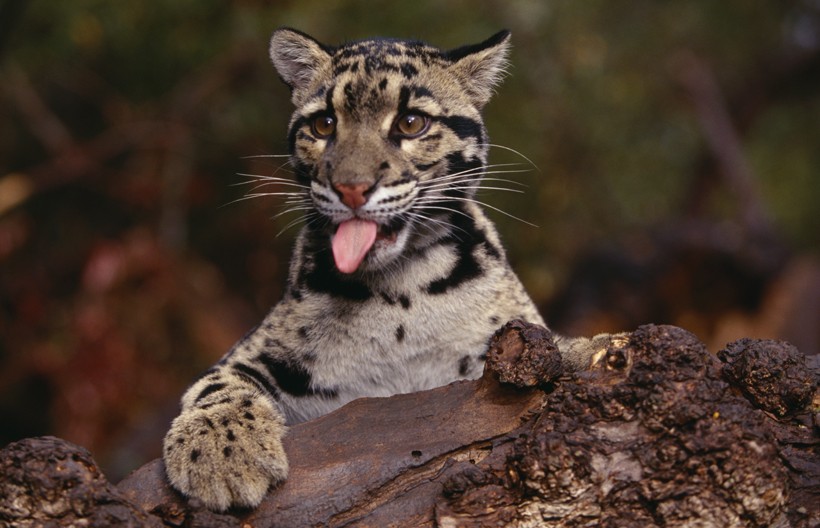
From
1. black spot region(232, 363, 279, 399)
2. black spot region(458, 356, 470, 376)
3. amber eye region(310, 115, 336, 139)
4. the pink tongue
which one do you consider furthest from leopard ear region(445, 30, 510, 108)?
black spot region(232, 363, 279, 399)

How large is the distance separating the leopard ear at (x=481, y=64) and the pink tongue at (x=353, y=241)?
69.0 inches

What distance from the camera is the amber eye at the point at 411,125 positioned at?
6066mm

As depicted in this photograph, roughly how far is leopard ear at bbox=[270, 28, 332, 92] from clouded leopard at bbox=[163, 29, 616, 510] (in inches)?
10.6

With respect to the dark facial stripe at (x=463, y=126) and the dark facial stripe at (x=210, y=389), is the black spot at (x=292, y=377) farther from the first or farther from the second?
the dark facial stripe at (x=463, y=126)

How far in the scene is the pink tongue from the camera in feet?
17.9

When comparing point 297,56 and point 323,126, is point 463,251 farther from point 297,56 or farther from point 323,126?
point 297,56

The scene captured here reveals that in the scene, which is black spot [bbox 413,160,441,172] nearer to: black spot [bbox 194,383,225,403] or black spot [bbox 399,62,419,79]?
black spot [bbox 399,62,419,79]

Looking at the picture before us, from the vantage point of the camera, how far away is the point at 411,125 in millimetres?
6105

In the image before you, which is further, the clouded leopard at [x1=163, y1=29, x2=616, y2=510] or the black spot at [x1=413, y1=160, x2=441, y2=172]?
the black spot at [x1=413, y1=160, x2=441, y2=172]

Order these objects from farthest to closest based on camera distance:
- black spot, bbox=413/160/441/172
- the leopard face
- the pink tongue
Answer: black spot, bbox=413/160/441/172
the leopard face
the pink tongue

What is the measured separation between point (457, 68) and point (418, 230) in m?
1.41

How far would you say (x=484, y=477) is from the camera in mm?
4246

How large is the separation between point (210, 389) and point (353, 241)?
47.2 inches

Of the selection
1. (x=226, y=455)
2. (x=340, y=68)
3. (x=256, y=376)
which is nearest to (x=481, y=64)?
(x=340, y=68)
